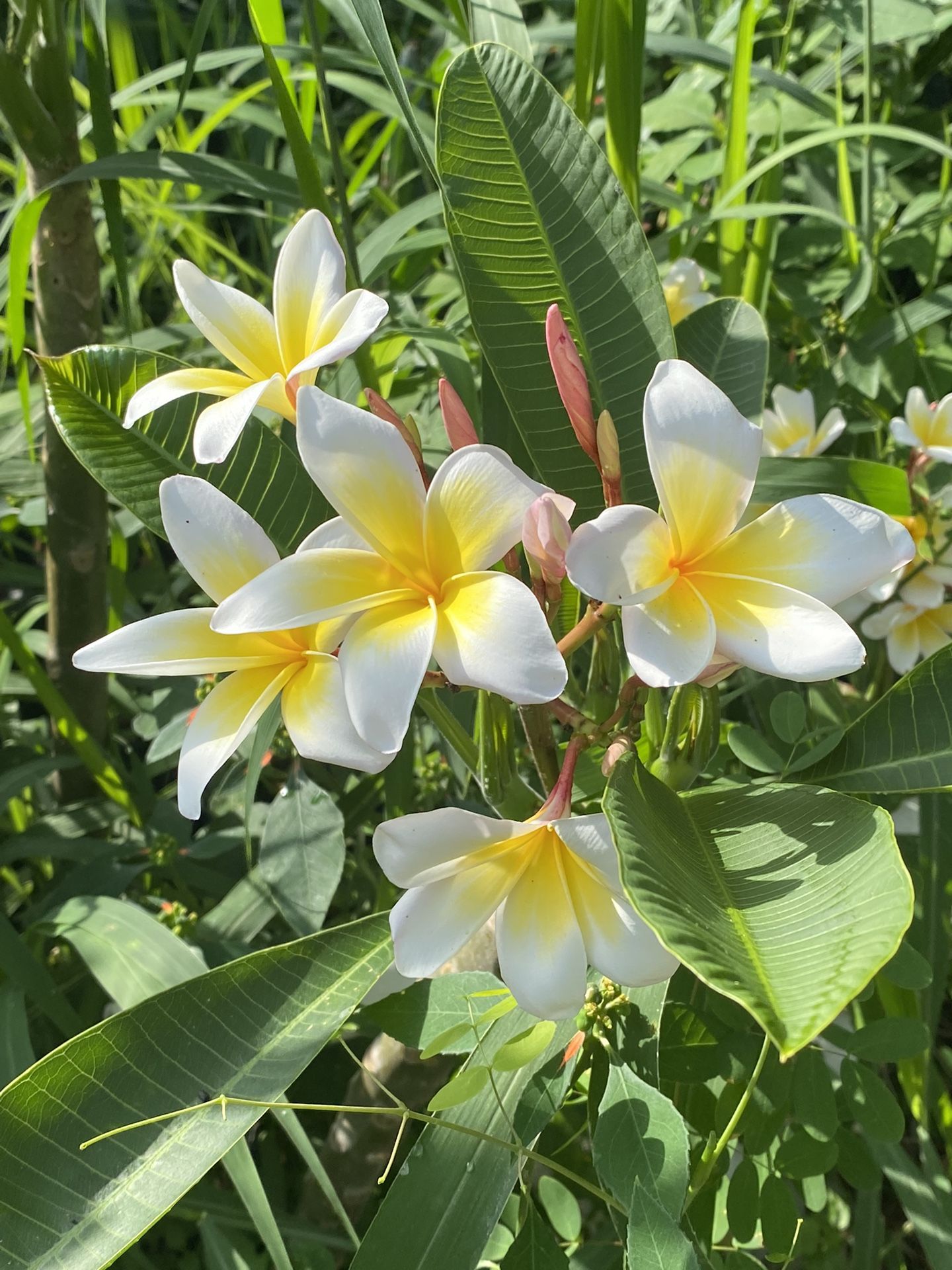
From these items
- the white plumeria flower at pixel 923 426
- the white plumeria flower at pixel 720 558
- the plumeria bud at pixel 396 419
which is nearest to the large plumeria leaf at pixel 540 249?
the plumeria bud at pixel 396 419

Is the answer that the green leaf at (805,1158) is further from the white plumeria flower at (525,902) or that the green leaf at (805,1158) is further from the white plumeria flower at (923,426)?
the white plumeria flower at (923,426)

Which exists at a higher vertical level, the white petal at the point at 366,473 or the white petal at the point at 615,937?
the white petal at the point at 366,473

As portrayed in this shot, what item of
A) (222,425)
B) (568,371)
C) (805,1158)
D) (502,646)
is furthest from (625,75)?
(805,1158)

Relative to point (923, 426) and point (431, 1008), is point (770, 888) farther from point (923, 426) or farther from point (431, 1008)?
point (923, 426)

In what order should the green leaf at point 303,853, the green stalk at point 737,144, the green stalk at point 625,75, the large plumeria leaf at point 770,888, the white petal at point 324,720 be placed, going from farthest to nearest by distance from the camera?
the green stalk at point 737,144 < the green leaf at point 303,853 < the green stalk at point 625,75 < the white petal at point 324,720 < the large plumeria leaf at point 770,888

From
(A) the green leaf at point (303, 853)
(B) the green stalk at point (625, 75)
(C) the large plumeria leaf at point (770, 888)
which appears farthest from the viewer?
(A) the green leaf at point (303, 853)

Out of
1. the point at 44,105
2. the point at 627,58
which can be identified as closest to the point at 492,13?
the point at 627,58

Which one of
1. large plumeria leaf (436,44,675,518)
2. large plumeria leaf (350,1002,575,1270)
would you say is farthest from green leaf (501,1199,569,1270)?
large plumeria leaf (436,44,675,518)

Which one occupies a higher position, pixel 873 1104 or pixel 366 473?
pixel 366 473
